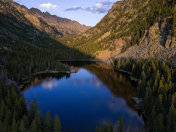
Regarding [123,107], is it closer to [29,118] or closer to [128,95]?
[128,95]

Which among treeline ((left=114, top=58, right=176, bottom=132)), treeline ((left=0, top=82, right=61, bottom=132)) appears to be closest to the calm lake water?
treeline ((left=114, top=58, right=176, bottom=132))

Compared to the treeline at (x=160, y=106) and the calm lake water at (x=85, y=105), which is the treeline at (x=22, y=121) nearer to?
the calm lake water at (x=85, y=105)

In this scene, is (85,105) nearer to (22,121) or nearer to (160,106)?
(160,106)

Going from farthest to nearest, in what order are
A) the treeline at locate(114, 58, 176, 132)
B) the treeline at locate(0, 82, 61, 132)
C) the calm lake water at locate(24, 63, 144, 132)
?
the calm lake water at locate(24, 63, 144, 132) → the treeline at locate(114, 58, 176, 132) → the treeline at locate(0, 82, 61, 132)

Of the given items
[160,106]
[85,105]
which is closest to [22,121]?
[85,105]

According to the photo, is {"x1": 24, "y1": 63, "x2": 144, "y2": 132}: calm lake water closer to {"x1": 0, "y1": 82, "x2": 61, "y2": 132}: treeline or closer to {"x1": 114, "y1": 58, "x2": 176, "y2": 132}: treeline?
{"x1": 114, "y1": 58, "x2": 176, "y2": 132}: treeline

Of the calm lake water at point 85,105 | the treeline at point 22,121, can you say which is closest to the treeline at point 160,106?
the calm lake water at point 85,105

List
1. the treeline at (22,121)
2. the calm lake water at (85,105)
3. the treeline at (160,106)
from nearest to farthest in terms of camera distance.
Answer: the treeline at (22,121)
the treeline at (160,106)
the calm lake water at (85,105)

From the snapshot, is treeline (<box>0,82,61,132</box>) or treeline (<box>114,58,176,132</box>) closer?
treeline (<box>0,82,61,132</box>)

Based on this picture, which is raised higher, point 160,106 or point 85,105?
point 160,106

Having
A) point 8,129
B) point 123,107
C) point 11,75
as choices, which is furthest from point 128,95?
point 11,75

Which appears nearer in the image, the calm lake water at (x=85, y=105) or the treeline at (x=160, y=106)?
the treeline at (x=160, y=106)

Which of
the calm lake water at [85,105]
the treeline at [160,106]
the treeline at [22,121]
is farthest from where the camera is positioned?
the calm lake water at [85,105]

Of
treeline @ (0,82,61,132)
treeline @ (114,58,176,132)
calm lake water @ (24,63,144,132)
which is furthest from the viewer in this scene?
calm lake water @ (24,63,144,132)
